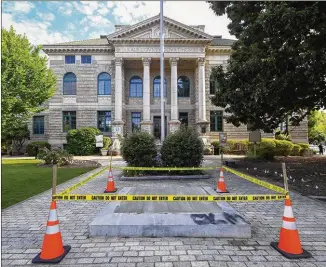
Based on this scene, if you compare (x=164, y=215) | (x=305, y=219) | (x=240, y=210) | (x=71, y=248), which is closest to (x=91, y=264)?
(x=71, y=248)

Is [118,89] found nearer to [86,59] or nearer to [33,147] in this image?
[86,59]

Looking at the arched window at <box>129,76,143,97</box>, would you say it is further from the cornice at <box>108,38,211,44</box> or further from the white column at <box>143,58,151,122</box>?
the cornice at <box>108,38,211,44</box>

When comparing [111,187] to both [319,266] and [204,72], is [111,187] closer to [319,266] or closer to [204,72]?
[319,266]

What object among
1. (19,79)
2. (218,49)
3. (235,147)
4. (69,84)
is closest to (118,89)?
(69,84)

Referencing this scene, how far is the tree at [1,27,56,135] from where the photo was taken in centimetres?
2147

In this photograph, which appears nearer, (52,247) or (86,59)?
(52,247)

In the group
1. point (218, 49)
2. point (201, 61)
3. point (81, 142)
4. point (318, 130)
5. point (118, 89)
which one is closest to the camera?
point (81, 142)

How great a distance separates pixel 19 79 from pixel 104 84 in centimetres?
1319

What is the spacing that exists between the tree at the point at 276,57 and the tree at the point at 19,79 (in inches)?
716

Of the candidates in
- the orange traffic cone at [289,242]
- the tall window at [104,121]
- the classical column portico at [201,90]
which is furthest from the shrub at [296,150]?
the orange traffic cone at [289,242]

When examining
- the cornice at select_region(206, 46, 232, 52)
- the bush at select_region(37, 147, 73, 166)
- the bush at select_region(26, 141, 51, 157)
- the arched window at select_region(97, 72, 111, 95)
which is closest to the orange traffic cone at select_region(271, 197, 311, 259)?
the bush at select_region(37, 147, 73, 166)

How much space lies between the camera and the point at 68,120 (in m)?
33.6

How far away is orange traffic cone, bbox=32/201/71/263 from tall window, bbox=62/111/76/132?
31.7 meters

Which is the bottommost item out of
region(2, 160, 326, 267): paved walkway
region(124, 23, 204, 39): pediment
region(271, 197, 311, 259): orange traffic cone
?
region(2, 160, 326, 267): paved walkway
